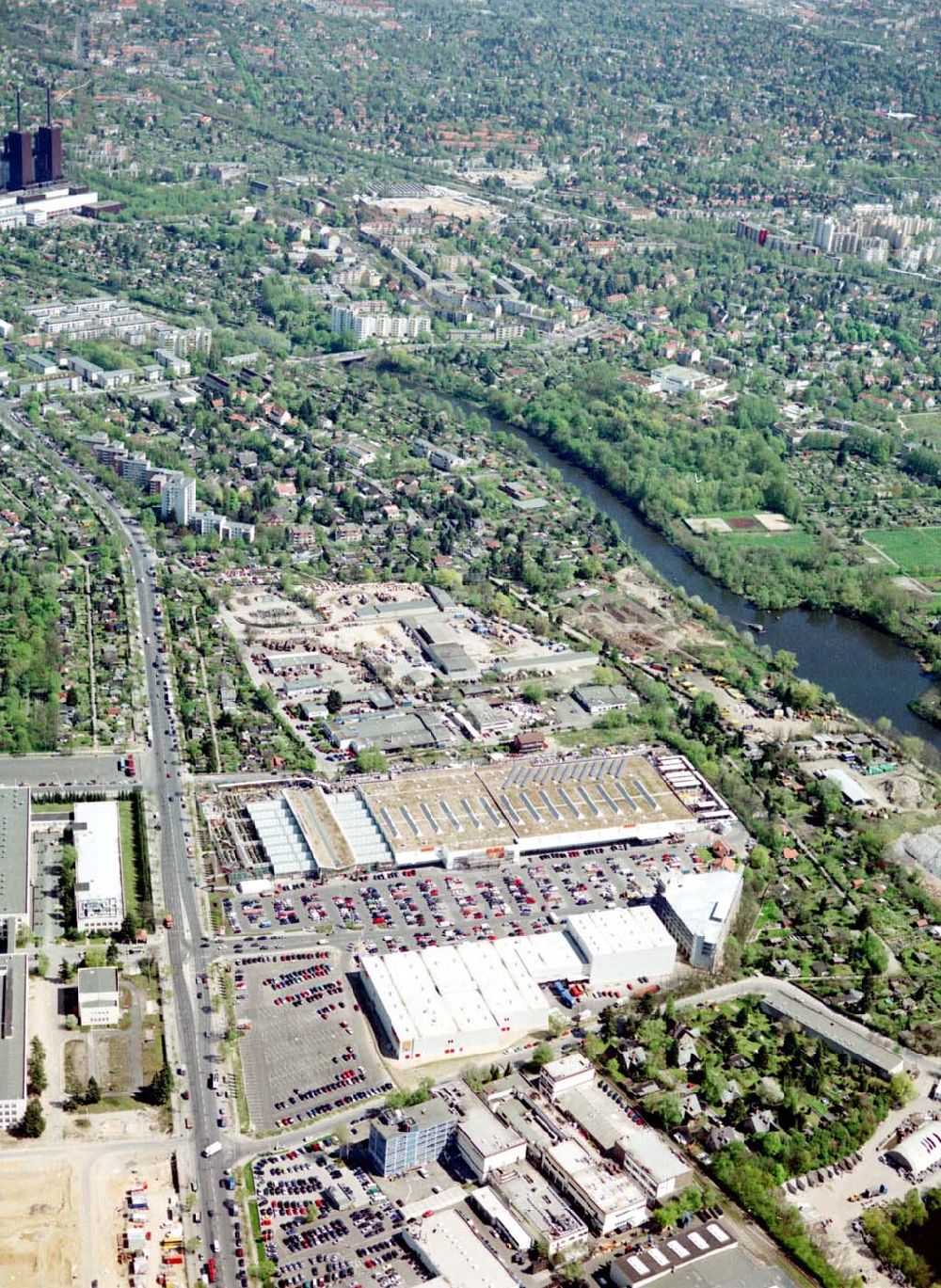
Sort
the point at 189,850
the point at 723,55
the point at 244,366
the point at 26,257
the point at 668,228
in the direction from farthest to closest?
the point at 723,55
the point at 668,228
the point at 26,257
the point at 244,366
the point at 189,850

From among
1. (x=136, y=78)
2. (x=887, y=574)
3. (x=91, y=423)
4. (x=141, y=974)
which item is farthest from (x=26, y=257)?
(x=141, y=974)

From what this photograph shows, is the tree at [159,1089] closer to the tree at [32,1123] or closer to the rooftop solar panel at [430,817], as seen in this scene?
the tree at [32,1123]

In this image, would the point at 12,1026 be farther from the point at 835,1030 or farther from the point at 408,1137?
the point at 835,1030

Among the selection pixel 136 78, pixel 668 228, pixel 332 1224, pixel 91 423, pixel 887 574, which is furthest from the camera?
pixel 136 78

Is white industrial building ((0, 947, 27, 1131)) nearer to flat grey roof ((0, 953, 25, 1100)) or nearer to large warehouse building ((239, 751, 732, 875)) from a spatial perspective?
flat grey roof ((0, 953, 25, 1100))

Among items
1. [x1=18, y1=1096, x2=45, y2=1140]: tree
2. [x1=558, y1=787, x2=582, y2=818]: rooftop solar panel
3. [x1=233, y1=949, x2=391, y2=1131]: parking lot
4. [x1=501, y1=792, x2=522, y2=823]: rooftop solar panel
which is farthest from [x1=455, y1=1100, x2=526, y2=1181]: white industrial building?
[x1=558, y1=787, x2=582, y2=818]: rooftop solar panel

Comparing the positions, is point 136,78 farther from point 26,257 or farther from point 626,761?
point 626,761

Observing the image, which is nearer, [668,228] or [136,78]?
[668,228]
